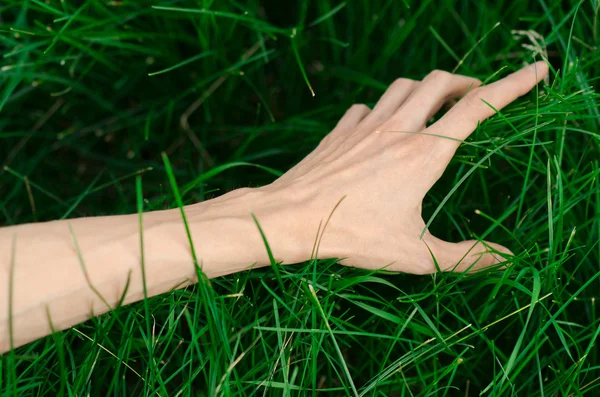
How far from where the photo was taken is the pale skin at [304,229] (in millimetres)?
828

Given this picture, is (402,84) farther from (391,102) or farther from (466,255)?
(466,255)

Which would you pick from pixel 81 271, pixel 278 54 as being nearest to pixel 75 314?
pixel 81 271

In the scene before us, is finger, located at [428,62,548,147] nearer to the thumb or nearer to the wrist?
the thumb

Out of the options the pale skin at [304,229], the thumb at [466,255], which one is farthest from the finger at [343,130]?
the thumb at [466,255]

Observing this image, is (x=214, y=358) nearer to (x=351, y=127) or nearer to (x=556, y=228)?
(x=351, y=127)

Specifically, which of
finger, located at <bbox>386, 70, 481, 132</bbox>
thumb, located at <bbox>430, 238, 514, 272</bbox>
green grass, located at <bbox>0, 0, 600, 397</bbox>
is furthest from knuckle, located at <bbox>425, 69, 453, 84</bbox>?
thumb, located at <bbox>430, 238, 514, 272</bbox>

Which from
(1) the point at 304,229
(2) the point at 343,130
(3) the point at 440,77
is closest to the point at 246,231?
(1) the point at 304,229

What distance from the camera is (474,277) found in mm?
1111

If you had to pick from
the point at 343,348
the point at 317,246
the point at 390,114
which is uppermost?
the point at 390,114

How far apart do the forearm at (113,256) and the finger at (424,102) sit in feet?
0.89

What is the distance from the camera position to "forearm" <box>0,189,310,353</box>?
812 millimetres

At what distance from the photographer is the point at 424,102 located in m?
1.09

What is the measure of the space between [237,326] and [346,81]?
733 mm

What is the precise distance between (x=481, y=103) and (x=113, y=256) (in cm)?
67
